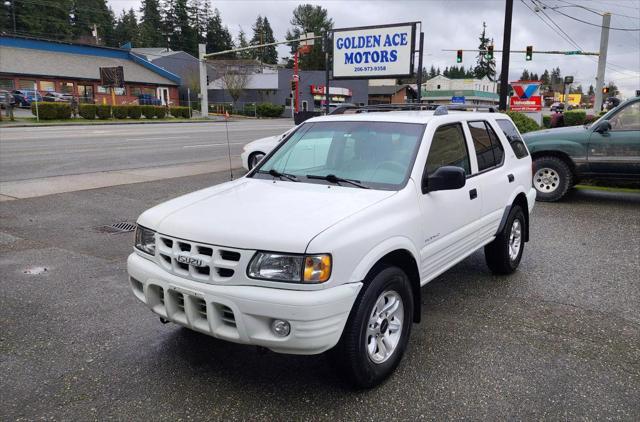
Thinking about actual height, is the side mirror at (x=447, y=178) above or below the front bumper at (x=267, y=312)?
above

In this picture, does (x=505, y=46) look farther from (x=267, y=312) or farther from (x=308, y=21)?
(x=308, y=21)

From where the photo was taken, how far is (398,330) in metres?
3.48

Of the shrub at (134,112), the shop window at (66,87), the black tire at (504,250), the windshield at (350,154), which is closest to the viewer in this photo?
the windshield at (350,154)

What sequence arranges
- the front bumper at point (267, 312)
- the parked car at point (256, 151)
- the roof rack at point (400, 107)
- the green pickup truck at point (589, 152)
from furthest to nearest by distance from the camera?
the parked car at point (256, 151) → the green pickup truck at point (589, 152) → the roof rack at point (400, 107) → the front bumper at point (267, 312)

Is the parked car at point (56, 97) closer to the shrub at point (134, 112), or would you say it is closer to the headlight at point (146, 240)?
the shrub at point (134, 112)

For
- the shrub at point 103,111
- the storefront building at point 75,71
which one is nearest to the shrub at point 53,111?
the shrub at point 103,111

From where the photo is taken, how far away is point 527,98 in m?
21.0

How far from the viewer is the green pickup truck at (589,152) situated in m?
8.66

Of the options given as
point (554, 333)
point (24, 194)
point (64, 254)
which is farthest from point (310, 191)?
point (24, 194)

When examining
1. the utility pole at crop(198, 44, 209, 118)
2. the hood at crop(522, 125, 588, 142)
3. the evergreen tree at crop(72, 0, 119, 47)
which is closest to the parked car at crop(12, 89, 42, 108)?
the utility pole at crop(198, 44, 209, 118)

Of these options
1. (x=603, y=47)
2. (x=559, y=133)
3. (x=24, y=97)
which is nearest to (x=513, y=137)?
(x=559, y=133)

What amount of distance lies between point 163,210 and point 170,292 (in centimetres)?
64

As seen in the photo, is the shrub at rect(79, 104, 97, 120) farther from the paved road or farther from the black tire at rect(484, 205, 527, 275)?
the black tire at rect(484, 205, 527, 275)

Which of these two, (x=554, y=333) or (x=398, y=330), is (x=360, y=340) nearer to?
(x=398, y=330)
